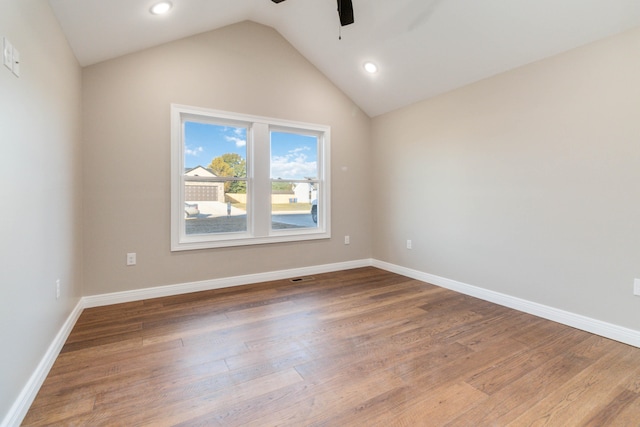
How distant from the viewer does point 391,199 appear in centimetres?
436

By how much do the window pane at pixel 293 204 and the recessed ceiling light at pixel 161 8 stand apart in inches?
81.2

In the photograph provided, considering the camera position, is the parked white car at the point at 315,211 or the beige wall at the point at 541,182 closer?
the beige wall at the point at 541,182

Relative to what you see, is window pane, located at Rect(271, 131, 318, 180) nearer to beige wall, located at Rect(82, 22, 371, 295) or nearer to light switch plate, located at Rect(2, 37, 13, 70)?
beige wall, located at Rect(82, 22, 371, 295)

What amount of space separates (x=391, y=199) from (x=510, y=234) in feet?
5.46

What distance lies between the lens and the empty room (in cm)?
163

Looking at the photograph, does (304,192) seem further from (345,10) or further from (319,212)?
(345,10)

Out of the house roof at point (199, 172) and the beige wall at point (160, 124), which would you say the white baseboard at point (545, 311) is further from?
the house roof at point (199, 172)

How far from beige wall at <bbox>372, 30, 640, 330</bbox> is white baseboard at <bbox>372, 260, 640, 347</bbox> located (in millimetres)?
48

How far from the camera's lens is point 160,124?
10.6ft

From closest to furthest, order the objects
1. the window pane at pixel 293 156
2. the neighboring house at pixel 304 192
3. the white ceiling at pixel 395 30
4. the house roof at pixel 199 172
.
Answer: the white ceiling at pixel 395 30
the house roof at pixel 199 172
the window pane at pixel 293 156
the neighboring house at pixel 304 192

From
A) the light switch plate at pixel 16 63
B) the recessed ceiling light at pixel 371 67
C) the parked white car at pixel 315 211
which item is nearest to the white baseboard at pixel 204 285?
the parked white car at pixel 315 211

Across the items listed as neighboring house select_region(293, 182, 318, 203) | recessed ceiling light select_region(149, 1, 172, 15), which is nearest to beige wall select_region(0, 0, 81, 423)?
recessed ceiling light select_region(149, 1, 172, 15)

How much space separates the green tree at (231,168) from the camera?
3.66 metres

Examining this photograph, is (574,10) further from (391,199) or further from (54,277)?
(54,277)
